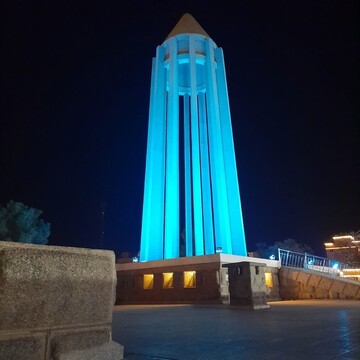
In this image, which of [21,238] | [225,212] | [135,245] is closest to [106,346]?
[225,212]

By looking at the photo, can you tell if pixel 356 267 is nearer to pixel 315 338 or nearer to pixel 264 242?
pixel 264 242

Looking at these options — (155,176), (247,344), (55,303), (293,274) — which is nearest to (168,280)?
(293,274)

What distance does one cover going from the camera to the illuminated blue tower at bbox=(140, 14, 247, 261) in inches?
927

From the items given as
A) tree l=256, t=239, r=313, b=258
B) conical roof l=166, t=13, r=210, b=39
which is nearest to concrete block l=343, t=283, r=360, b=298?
conical roof l=166, t=13, r=210, b=39

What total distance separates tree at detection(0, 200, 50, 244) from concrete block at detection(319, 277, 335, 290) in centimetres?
2823

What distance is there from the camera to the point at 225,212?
76.8ft

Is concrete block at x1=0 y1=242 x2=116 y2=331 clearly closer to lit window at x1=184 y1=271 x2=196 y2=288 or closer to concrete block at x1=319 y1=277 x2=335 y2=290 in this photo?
lit window at x1=184 y1=271 x2=196 y2=288

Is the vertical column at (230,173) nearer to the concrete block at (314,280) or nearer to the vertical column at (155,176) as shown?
the vertical column at (155,176)

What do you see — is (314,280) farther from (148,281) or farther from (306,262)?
(148,281)

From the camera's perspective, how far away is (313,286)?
698 inches

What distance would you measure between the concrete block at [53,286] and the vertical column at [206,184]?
22359 millimetres

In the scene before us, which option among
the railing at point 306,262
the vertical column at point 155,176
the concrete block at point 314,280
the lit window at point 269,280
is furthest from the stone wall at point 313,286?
the vertical column at point 155,176

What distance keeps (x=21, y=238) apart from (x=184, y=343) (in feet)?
112

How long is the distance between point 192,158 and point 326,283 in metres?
13.3
